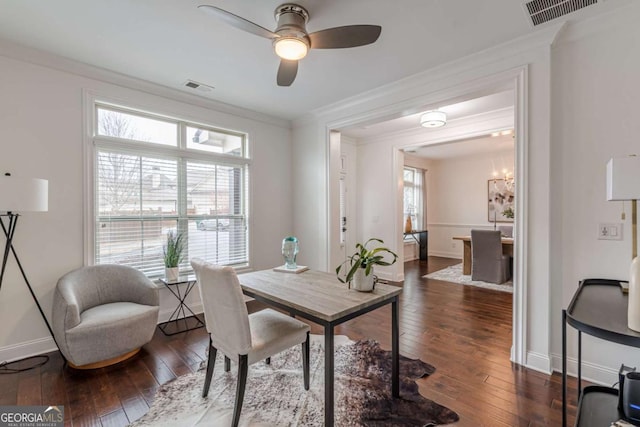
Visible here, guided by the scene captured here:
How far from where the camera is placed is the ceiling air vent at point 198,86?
3.24 metres

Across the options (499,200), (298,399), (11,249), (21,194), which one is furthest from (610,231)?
(499,200)

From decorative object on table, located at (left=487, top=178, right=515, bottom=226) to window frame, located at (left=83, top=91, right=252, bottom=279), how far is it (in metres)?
6.21

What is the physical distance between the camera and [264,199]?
443 centimetres

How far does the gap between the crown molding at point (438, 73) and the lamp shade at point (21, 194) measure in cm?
315

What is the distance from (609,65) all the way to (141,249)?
4.56 m

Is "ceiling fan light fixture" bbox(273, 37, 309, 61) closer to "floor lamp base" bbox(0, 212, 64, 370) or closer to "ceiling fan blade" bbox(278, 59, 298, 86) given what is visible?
"ceiling fan blade" bbox(278, 59, 298, 86)

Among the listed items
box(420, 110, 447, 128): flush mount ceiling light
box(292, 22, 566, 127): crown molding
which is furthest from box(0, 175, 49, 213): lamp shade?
box(420, 110, 447, 128): flush mount ceiling light

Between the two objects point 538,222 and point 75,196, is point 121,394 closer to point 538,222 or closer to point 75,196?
point 75,196

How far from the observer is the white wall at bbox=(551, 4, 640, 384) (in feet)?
6.87

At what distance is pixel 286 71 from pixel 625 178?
2.32 metres

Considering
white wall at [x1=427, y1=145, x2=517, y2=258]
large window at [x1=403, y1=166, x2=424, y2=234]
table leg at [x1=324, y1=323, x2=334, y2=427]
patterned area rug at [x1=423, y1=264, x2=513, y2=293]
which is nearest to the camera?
table leg at [x1=324, y1=323, x2=334, y2=427]

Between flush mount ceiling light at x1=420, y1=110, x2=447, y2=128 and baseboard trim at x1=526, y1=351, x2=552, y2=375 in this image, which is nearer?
baseboard trim at x1=526, y1=351, x2=552, y2=375

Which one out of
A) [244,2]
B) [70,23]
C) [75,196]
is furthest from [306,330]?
[70,23]

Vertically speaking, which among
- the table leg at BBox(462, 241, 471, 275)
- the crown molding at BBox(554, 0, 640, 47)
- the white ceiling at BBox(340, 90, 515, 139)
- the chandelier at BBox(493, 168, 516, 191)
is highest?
the white ceiling at BBox(340, 90, 515, 139)
